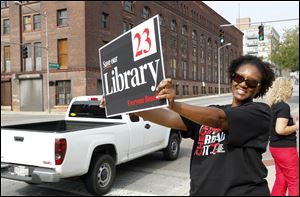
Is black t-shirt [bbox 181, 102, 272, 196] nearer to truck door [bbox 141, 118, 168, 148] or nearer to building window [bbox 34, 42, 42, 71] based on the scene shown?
truck door [bbox 141, 118, 168, 148]

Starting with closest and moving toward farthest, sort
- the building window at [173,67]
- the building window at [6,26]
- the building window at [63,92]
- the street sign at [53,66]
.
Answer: the street sign at [53,66] → the building window at [63,92] → the building window at [6,26] → the building window at [173,67]

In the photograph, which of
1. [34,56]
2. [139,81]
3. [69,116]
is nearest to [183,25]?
[34,56]

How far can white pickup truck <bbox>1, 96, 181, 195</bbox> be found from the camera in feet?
17.3

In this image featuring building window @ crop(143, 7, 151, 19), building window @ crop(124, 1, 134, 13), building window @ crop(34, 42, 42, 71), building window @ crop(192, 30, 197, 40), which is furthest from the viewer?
building window @ crop(192, 30, 197, 40)

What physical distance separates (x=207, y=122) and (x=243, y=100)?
40cm

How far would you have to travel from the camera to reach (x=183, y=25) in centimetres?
5403

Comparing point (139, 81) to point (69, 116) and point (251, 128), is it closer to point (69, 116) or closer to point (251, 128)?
point (251, 128)

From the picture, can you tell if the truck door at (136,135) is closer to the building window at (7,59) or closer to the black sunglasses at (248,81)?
the black sunglasses at (248,81)

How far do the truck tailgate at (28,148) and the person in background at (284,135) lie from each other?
310cm

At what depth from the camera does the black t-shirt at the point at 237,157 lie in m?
2.07

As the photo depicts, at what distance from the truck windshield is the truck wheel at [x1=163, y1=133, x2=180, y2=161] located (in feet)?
6.94

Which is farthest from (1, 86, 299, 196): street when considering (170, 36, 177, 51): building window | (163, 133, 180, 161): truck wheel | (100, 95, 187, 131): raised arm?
(170, 36, 177, 51): building window

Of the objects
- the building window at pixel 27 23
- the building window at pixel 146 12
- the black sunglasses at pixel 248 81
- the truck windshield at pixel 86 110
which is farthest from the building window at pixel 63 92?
the black sunglasses at pixel 248 81

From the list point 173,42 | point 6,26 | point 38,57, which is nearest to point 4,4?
point 6,26
